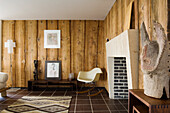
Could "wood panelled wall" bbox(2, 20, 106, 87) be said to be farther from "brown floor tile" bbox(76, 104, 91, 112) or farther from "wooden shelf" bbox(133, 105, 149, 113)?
"wooden shelf" bbox(133, 105, 149, 113)

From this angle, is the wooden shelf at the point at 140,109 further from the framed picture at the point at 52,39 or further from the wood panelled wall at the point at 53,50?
the framed picture at the point at 52,39

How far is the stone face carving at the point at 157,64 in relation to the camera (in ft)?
3.71

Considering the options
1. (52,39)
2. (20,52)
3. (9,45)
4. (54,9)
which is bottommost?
(20,52)

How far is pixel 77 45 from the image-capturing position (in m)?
5.38

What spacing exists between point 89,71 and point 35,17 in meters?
2.74

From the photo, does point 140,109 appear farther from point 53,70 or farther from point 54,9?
point 53,70

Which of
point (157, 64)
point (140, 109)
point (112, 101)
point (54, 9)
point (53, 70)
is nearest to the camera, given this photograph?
point (157, 64)

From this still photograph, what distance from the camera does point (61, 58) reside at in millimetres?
5383

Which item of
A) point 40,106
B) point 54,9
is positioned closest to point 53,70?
point 40,106

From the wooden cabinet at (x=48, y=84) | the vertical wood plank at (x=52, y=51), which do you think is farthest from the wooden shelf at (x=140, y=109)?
the vertical wood plank at (x=52, y=51)

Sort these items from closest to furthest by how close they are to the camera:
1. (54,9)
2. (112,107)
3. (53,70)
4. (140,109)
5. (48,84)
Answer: (140,109) < (112,107) < (54,9) < (48,84) < (53,70)

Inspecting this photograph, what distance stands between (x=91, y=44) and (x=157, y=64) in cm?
426

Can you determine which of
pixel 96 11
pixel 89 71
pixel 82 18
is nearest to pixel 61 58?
pixel 89 71

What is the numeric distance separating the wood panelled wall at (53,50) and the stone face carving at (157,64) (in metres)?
4.12
